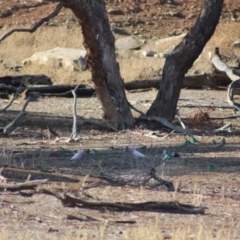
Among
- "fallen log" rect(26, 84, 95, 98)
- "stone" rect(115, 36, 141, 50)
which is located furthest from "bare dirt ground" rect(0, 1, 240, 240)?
"stone" rect(115, 36, 141, 50)

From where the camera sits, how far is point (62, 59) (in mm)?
21750

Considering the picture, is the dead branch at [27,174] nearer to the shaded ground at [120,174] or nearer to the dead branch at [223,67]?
the shaded ground at [120,174]

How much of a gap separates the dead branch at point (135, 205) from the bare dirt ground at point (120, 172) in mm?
50

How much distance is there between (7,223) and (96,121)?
6.65 m

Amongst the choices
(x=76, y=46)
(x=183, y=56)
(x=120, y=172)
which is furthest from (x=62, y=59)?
(x=120, y=172)

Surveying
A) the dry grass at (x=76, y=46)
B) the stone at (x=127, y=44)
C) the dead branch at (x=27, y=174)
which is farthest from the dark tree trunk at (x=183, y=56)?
the stone at (x=127, y=44)

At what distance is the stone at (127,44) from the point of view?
26.6m

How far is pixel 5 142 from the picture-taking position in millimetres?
11516

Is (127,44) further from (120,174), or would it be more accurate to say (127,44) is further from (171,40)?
(120,174)

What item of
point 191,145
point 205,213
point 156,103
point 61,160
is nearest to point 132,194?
point 205,213

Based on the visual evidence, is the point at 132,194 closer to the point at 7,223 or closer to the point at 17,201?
the point at 17,201

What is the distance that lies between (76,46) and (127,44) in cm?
165

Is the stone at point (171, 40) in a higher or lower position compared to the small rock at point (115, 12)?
lower

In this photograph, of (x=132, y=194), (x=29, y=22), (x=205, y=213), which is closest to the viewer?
(x=205, y=213)
